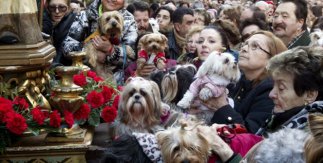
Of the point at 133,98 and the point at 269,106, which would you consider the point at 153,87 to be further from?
the point at 269,106

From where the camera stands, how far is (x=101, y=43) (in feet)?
19.2

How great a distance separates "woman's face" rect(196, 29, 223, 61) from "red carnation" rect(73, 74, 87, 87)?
142 centimetres

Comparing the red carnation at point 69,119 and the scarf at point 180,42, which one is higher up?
the red carnation at point 69,119

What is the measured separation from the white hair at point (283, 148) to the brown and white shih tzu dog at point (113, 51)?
3.58 m

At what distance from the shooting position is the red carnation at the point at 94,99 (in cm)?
384

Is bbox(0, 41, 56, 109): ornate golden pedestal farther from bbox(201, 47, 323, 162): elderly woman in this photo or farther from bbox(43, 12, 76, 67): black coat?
bbox(43, 12, 76, 67): black coat

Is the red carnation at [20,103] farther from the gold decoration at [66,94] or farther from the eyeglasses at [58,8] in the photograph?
the eyeglasses at [58,8]

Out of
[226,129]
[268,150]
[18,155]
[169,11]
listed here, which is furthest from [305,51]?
[169,11]

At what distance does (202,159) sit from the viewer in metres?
2.91

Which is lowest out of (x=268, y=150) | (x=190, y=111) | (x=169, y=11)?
(x=169, y=11)

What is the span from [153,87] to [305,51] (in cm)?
131

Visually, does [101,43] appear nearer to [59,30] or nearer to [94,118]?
[59,30]

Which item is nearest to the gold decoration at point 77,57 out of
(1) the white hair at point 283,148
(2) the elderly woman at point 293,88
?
(2) the elderly woman at point 293,88

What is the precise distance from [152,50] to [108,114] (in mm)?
2312
